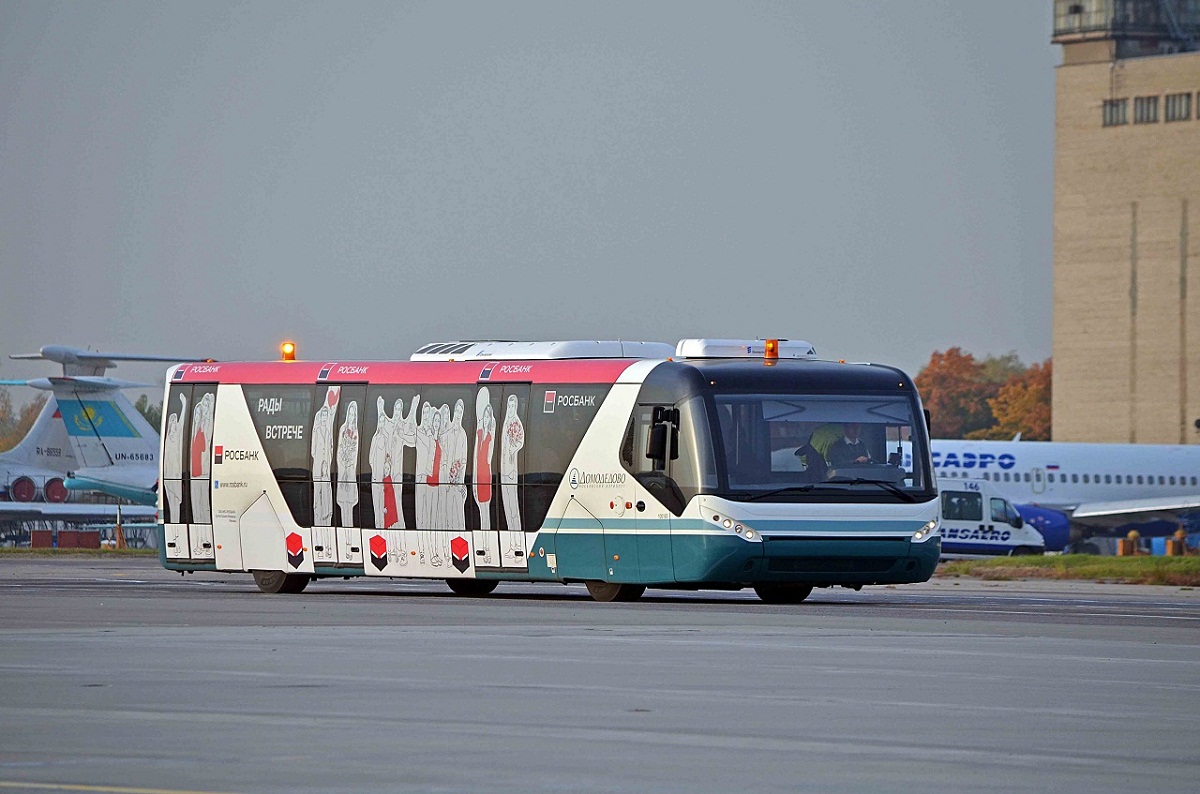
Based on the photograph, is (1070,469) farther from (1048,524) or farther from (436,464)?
(436,464)

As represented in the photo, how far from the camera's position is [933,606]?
29750 mm

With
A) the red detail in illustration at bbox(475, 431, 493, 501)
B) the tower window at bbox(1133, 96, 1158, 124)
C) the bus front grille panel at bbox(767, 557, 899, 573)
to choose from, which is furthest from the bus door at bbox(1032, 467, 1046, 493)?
the tower window at bbox(1133, 96, 1158, 124)

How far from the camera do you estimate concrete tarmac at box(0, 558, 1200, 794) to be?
11305 mm

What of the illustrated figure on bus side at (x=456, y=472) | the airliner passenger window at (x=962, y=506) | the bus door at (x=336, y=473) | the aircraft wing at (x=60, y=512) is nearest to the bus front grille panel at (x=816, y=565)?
the illustrated figure on bus side at (x=456, y=472)

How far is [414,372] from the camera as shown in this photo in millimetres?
32750

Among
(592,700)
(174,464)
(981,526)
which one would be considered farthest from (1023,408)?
(592,700)

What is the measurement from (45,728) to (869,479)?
17.5 metres

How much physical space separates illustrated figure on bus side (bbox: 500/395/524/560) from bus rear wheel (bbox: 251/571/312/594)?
149 inches

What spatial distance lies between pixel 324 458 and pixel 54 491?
76776mm

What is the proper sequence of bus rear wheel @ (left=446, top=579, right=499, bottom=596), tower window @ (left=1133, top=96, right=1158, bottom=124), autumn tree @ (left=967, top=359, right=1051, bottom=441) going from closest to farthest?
bus rear wheel @ (left=446, top=579, right=499, bottom=596) < tower window @ (left=1133, top=96, right=1158, bottom=124) < autumn tree @ (left=967, top=359, right=1051, bottom=441)

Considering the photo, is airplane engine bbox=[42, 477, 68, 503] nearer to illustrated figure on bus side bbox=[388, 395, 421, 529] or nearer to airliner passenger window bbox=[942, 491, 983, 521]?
airliner passenger window bbox=[942, 491, 983, 521]

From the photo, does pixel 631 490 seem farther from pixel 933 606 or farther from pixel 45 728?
pixel 45 728

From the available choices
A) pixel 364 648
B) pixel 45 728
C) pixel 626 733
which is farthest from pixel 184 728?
pixel 364 648

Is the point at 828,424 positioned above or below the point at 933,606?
above
